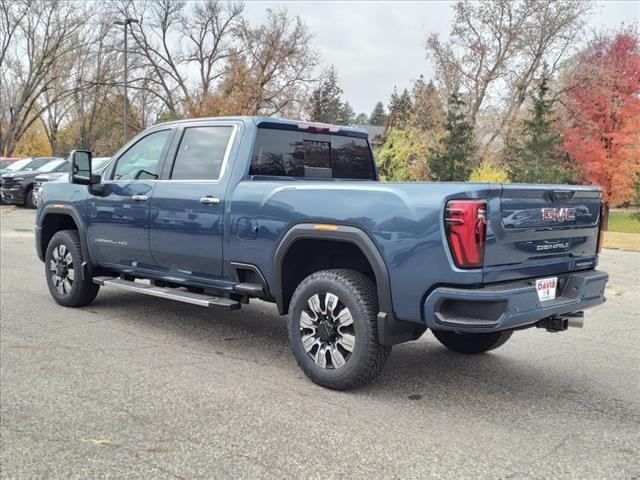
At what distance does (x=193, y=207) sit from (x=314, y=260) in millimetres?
1179

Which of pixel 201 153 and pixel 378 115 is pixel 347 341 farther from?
pixel 378 115

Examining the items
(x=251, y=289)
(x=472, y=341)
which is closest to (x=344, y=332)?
(x=251, y=289)

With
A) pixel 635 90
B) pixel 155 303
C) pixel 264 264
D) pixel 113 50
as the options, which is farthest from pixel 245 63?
pixel 264 264

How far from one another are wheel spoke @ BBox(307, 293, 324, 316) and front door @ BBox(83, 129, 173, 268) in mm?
2077

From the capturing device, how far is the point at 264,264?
4.75 m

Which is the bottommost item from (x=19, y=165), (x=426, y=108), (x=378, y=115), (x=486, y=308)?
(x=486, y=308)

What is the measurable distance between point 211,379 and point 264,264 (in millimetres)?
936

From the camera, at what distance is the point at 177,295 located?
5.38 m

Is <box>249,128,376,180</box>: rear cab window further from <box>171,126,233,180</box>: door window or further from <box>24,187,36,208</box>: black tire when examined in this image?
<box>24,187,36,208</box>: black tire

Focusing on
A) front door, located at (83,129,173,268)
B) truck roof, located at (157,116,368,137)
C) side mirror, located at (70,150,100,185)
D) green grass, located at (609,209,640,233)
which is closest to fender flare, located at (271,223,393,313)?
truck roof, located at (157,116,368,137)

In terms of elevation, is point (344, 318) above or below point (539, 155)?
below

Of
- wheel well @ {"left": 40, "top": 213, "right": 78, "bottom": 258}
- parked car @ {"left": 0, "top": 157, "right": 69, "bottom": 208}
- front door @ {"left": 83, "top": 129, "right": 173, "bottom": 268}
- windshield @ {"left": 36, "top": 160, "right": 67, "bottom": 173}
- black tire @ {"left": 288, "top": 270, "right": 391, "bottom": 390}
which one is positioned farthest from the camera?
windshield @ {"left": 36, "top": 160, "right": 67, "bottom": 173}

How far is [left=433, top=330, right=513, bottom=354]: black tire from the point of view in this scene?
16.8 ft

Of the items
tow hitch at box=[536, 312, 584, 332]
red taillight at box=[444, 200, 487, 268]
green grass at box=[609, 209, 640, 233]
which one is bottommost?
green grass at box=[609, 209, 640, 233]
